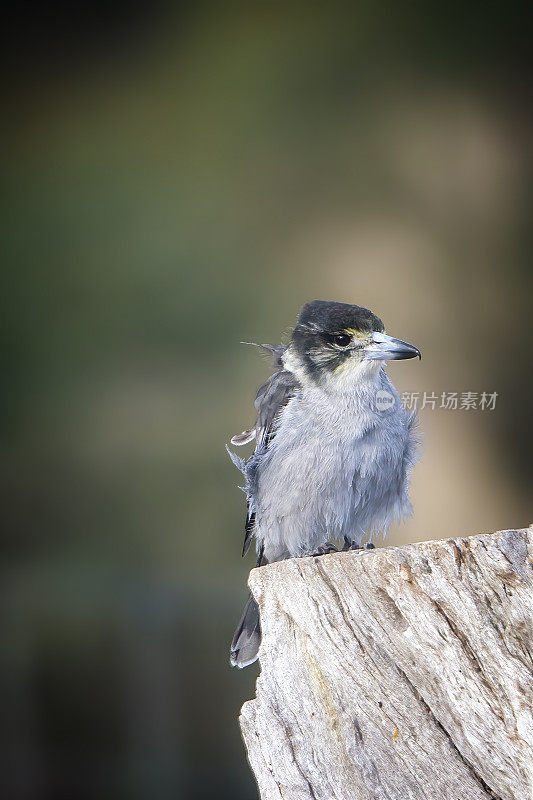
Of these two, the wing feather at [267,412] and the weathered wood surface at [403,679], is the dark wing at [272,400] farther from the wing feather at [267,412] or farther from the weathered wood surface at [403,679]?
the weathered wood surface at [403,679]

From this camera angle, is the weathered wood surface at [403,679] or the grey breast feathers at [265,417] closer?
the weathered wood surface at [403,679]

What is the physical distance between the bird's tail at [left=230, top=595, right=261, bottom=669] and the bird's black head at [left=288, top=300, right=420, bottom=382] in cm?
73

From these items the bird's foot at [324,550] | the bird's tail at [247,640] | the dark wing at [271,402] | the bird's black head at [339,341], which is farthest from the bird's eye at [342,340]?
the bird's tail at [247,640]

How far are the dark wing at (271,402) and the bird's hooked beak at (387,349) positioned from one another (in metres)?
0.26

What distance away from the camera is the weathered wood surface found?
139 centimetres

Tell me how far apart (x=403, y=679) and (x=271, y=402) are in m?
1.16

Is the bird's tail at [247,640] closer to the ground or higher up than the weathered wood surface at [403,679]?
closer to the ground

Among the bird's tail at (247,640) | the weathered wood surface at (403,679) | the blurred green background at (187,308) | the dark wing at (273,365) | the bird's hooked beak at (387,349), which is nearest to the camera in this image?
the weathered wood surface at (403,679)

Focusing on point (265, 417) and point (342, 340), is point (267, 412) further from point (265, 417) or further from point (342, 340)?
point (342, 340)

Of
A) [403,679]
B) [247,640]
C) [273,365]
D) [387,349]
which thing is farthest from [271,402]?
[403,679]

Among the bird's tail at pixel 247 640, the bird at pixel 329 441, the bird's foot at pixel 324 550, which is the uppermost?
the bird at pixel 329 441

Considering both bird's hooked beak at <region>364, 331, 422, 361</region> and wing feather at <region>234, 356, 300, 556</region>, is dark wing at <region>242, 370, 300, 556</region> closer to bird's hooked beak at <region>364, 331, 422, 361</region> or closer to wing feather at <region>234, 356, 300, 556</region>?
wing feather at <region>234, 356, 300, 556</region>

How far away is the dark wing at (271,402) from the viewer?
248 cm

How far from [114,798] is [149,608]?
830mm
